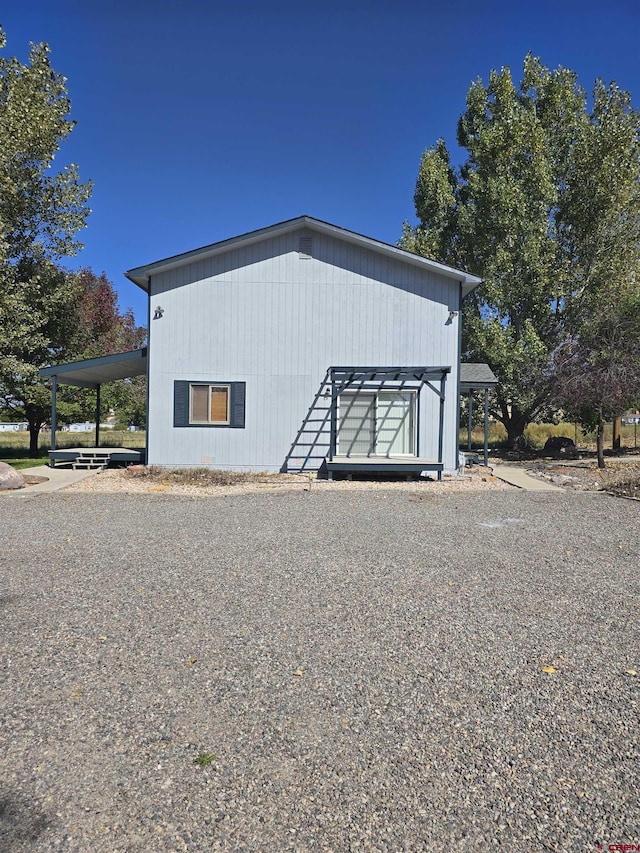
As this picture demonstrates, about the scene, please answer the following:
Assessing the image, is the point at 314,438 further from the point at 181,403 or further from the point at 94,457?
the point at 94,457

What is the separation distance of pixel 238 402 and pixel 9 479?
5.27 metres

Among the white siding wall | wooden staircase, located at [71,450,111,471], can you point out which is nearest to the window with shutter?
the white siding wall

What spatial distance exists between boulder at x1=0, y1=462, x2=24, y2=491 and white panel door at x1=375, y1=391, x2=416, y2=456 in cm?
814

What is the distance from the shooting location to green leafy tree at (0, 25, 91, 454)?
15922mm

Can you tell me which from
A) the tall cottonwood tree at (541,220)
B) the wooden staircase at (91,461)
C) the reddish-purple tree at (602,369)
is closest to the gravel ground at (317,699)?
the wooden staircase at (91,461)

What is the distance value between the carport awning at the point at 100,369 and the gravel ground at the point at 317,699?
854cm

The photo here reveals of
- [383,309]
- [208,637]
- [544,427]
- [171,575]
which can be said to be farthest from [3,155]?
[544,427]

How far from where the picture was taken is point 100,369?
15125 millimetres

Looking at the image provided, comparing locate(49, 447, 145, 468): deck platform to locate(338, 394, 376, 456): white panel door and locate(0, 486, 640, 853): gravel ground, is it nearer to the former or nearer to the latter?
locate(338, 394, 376, 456): white panel door

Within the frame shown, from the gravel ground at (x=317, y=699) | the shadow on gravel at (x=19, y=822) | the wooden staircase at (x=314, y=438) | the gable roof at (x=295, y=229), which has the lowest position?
the shadow on gravel at (x=19, y=822)

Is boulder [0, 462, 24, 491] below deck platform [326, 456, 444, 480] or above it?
below

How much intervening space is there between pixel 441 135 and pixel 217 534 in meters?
23.8

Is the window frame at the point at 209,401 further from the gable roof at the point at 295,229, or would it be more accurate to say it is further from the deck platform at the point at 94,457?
the gable roof at the point at 295,229

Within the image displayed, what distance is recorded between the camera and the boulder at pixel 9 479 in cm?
1112
